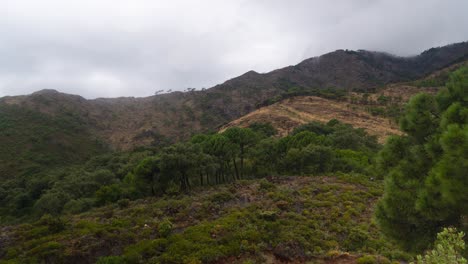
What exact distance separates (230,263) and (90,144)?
10791cm

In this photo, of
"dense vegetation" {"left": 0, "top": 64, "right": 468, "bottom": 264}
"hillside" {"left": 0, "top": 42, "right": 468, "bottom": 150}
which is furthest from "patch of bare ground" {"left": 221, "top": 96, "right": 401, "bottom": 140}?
"dense vegetation" {"left": 0, "top": 64, "right": 468, "bottom": 264}

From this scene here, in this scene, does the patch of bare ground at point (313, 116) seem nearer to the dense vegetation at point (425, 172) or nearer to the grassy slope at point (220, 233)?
the grassy slope at point (220, 233)

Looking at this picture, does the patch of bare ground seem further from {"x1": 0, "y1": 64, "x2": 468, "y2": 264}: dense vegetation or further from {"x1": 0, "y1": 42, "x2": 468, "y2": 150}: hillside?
{"x1": 0, "y1": 64, "x2": 468, "y2": 264}: dense vegetation

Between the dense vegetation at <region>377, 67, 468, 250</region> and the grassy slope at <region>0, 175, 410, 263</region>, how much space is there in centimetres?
628

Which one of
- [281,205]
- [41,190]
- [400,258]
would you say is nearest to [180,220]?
[281,205]

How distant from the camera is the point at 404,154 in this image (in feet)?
26.6

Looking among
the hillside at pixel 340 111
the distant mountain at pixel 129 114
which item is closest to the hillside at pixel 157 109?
the distant mountain at pixel 129 114

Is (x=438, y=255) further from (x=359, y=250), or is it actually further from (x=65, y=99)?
(x=65, y=99)

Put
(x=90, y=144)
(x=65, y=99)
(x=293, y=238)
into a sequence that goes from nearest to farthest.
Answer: (x=293, y=238)
(x=90, y=144)
(x=65, y=99)

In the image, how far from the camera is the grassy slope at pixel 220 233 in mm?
14219

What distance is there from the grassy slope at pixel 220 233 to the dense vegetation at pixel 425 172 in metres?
6.28

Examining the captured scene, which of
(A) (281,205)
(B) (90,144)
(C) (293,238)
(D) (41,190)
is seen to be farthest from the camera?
(B) (90,144)

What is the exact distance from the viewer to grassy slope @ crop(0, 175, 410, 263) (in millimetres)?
14219

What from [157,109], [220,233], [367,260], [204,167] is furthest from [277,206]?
[157,109]
